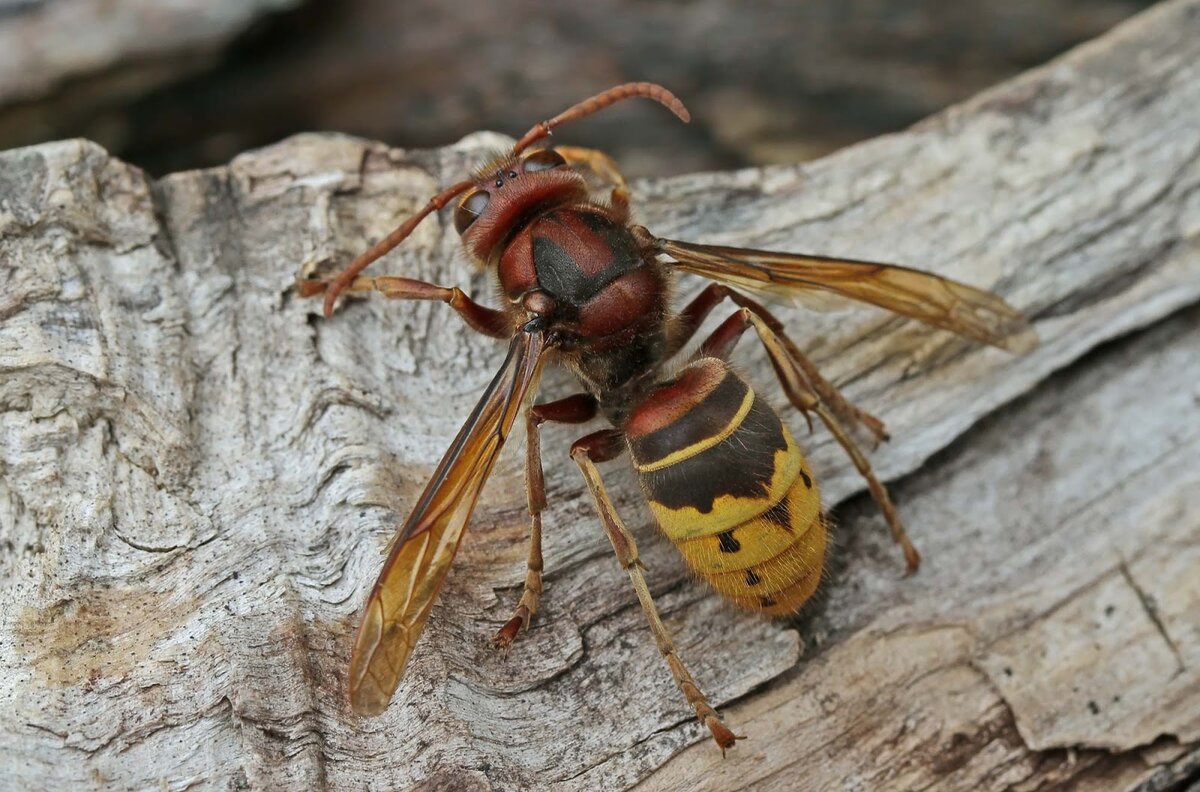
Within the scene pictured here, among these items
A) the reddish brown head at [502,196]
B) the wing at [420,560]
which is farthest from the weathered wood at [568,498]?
the reddish brown head at [502,196]

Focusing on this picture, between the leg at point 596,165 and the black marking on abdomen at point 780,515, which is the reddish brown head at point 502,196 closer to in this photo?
the leg at point 596,165

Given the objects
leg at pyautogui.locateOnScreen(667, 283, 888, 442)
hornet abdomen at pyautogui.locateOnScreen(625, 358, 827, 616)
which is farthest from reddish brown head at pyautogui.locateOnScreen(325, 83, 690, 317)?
hornet abdomen at pyautogui.locateOnScreen(625, 358, 827, 616)

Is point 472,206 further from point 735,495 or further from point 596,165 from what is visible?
point 735,495

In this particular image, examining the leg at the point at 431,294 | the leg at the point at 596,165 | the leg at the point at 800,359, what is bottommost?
the leg at the point at 800,359

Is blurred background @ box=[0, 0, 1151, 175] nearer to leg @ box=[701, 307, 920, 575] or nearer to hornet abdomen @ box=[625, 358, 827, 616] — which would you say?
leg @ box=[701, 307, 920, 575]

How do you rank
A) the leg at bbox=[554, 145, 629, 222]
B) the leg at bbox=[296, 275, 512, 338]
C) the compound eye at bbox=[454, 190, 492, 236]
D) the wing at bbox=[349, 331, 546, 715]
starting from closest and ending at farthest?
the wing at bbox=[349, 331, 546, 715] < the leg at bbox=[296, 275, 512, 338] < the compound eye at bbox=[454, 190, 492, 236] < the leg at bbox=[554, 145, 629, 222]

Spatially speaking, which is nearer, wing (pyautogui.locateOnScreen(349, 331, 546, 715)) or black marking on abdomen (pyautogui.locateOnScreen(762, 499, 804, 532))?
wing (pyautogui.locateOnScreen(349, 331, 546, 715))

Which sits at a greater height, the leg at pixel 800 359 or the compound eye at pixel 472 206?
the compound eye at pixel 472 206
